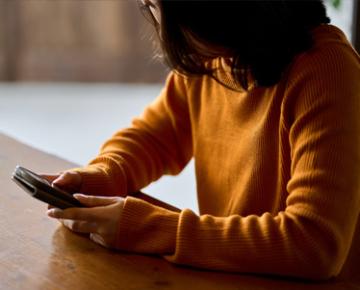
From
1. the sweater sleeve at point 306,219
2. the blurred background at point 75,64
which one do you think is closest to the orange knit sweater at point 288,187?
the sweater sleeve at point 306,219

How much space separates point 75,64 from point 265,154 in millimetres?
2715

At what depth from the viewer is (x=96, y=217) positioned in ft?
2.92

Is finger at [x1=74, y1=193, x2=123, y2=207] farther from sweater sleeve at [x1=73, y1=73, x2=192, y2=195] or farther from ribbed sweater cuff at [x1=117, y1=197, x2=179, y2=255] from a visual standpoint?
sweater sleeve at [x1=73, y1=73, x2=192, y2=195]

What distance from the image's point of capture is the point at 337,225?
820 millimetres

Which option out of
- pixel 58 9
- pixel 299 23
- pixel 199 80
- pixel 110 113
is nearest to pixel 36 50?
pixel 58 9

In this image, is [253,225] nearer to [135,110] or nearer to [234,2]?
[234,2]

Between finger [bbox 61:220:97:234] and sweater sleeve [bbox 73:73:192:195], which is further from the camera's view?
sweater sleeve [bbox 73:73:192:195]

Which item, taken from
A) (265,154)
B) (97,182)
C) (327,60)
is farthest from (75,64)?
(327,60)

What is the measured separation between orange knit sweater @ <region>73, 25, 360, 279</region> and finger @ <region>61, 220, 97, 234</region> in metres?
0.05

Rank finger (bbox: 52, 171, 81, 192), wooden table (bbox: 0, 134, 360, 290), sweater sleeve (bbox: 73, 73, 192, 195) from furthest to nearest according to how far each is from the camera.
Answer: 1. sweater sleeve (bbox: 73, 73, 192, 195)
2. finger (bbox: 52, 171, 81, 192)
3. wooden table (bbox: 0, 134, 360, 290)

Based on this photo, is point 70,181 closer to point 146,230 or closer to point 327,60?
point 146,230

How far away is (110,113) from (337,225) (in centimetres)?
252

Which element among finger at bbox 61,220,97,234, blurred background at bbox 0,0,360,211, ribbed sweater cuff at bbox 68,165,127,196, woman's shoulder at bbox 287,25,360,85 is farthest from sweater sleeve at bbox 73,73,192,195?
blurred background at bbox 0,0,360,211

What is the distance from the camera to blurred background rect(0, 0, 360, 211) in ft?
10.7
